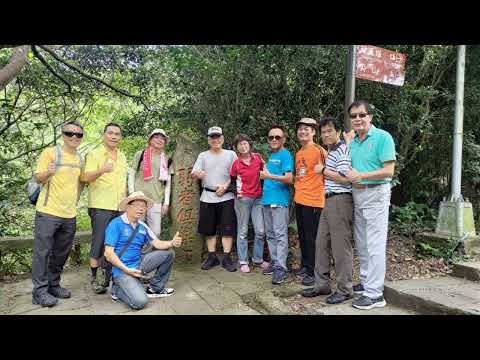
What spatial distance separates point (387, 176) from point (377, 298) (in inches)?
46.6

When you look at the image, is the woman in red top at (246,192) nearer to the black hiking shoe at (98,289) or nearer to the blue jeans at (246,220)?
the blue jeans at (246,220)

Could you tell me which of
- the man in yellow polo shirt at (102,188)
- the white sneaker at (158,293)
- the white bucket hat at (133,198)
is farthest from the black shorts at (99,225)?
the white sneaker at (158,293)

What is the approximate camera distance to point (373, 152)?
3.29 metres

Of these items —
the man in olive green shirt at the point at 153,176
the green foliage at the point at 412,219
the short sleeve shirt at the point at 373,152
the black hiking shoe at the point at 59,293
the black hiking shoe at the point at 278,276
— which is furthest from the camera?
the green foliage at the point at 412,219

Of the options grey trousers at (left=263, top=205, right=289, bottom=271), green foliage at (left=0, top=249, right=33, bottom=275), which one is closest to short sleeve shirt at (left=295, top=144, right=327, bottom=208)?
grey trousers at (left=263, top=205, right=289, bottom=271)

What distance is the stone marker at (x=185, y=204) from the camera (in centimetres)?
503

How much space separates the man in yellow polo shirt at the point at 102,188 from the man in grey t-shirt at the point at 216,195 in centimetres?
113

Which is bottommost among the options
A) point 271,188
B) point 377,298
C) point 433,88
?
point 377,298

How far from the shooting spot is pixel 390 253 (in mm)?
4816

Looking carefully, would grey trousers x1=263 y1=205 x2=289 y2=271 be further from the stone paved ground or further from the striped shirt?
the striped shirt

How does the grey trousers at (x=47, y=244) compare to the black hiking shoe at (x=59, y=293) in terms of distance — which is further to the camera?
the black hiking shoe at (x=59, y=293)

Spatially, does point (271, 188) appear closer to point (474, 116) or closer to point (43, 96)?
point (474, 116)

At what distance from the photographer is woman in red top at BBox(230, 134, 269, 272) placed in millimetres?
4551

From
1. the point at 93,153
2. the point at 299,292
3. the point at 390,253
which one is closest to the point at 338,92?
the point at 390,253
